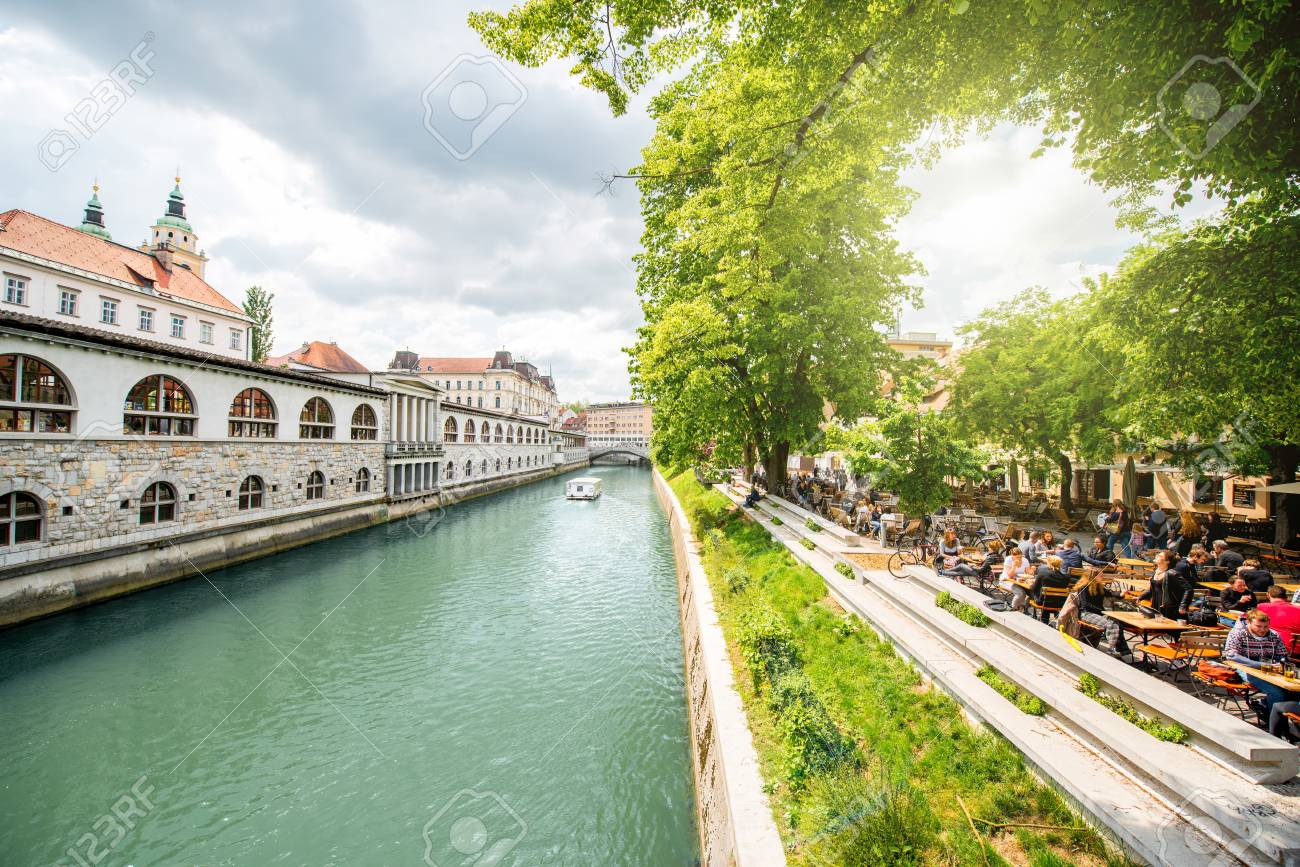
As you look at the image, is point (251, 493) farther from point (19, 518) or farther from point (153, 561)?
point (19, 518)

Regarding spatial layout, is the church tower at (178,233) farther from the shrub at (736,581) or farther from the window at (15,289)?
the shrub at (736,581)

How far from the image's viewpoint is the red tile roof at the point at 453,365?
93.4 metres

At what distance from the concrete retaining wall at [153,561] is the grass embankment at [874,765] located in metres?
18.4

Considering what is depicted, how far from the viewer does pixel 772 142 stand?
689cm

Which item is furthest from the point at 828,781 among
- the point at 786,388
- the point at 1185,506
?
the point at 1185,506

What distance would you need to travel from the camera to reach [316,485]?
27422 millimetres

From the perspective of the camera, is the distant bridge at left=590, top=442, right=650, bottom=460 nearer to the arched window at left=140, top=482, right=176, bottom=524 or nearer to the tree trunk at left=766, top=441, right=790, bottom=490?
the tree trunk at left=766, top=441, right=790, bottom=490

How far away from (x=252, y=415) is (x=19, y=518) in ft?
32.6

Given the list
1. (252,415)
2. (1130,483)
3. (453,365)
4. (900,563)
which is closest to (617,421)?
(453,365)

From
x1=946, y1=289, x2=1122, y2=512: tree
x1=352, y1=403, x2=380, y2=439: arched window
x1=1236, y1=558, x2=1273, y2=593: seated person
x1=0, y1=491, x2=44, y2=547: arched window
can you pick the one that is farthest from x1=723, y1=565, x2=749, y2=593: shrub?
x1=352, y1=403, x2=380, y2=439: arched window

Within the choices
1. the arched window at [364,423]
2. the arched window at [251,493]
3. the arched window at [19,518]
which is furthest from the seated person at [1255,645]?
the arched window at [364,423]

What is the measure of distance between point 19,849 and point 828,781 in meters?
10.3

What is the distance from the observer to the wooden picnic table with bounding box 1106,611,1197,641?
6.31 metres

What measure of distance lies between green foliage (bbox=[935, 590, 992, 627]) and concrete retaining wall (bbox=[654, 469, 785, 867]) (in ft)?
12.0
